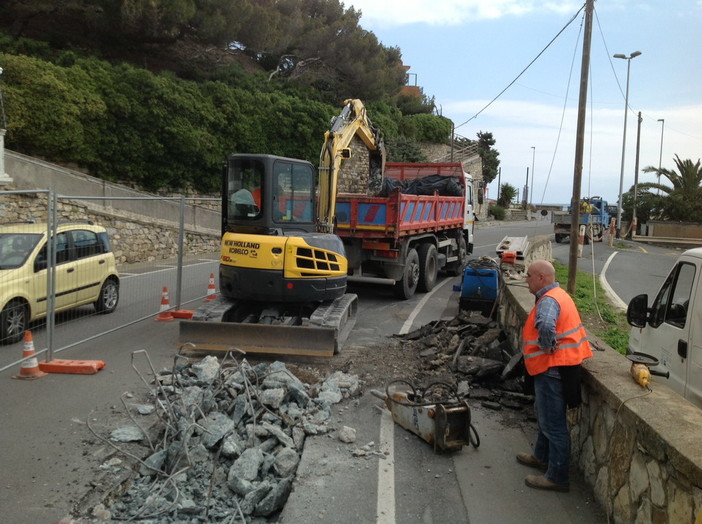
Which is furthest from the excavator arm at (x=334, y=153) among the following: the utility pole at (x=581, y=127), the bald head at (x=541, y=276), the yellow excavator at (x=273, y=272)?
the bald head at (x=541, y=276)

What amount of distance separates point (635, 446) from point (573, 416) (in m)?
1.31

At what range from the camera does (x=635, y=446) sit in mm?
3504

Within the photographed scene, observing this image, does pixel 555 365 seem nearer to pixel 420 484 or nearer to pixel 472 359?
pixel 420 484

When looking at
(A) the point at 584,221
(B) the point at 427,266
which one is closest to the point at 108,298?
(B) the point at 427,266

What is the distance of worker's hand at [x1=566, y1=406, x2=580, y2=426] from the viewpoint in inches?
186

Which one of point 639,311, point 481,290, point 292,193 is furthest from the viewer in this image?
point 481,290

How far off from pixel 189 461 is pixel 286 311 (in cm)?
447

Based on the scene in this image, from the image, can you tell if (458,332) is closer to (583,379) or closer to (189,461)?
(583,379)

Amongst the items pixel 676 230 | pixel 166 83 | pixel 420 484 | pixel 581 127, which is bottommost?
pixel 420 484

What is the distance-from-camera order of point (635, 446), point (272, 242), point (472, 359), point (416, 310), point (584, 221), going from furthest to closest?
point (584, 221) → point (416, 310) → point (272, 242) → point (472, 359) → point (635, 446)

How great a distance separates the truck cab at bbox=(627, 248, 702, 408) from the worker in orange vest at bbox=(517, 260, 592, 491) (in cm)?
78

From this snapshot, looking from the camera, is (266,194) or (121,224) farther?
(121,224)

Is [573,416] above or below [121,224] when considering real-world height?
below

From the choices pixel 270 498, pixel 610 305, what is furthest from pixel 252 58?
pixel 270 498
